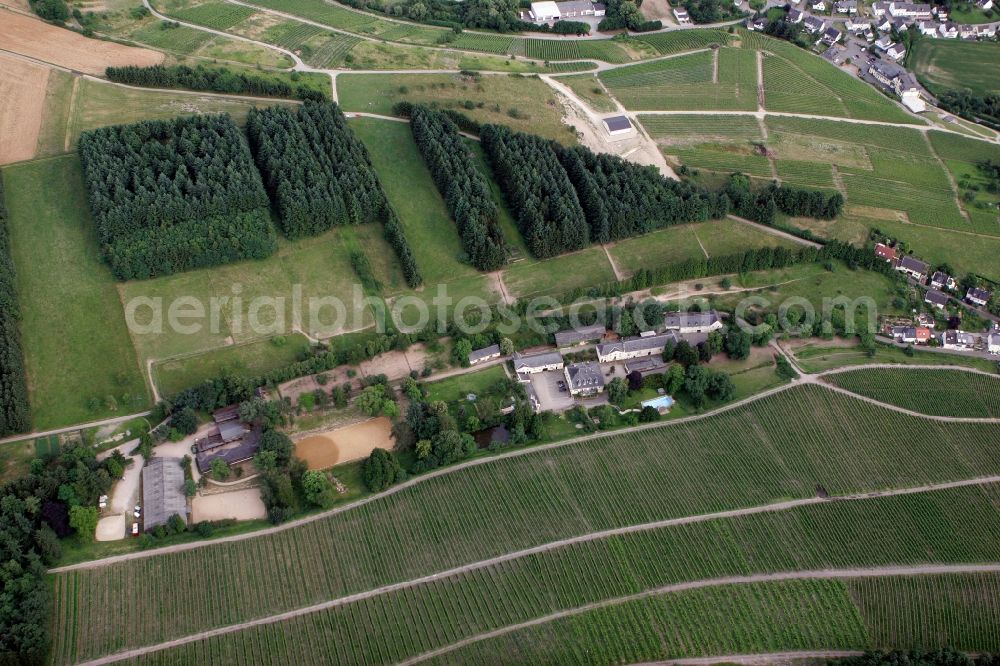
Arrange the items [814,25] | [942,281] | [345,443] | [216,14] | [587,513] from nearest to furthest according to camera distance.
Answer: [587,513]
[345,443]
[942,281]
[216,14]
[814,25]

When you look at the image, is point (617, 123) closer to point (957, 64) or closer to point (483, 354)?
point (483, 354)

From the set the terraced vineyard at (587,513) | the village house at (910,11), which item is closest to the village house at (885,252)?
the terraced vineyard at (587,513)

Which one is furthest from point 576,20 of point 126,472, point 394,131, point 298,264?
point 126,472

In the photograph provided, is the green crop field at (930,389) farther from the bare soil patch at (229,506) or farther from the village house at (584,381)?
the bare soil patch at (229,506)

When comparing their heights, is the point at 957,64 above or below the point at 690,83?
above

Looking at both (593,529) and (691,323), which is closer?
(593,529)

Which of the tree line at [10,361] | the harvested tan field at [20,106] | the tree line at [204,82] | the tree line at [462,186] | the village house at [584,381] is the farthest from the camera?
the tree line at [204,82]

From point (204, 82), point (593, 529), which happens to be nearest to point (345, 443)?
point (593, 529)
